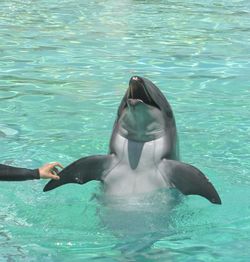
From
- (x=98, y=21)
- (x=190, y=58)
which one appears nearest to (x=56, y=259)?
(x=190, y=58)

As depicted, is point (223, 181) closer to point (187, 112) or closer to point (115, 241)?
point (115, 241)

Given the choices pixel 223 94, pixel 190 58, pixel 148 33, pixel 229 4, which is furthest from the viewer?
pixel 229 4

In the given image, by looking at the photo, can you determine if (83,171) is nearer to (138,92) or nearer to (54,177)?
(54,177)

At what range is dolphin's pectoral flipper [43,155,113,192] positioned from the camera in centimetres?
482

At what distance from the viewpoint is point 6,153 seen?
252 inches

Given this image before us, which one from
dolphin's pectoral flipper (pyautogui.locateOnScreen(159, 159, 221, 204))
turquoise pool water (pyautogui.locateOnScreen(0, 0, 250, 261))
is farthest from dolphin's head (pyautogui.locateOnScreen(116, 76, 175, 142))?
turquoise pool water (pyautogui.locateOnScreen(0, 0, 250, 261))

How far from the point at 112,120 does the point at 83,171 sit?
105 inches

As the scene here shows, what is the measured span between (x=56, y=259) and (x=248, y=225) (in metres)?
1.46

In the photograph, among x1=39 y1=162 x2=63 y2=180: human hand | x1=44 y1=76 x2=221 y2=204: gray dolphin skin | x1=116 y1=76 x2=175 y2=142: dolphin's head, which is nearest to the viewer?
x1=39 y1=162 x2=63 y2=180: human hand

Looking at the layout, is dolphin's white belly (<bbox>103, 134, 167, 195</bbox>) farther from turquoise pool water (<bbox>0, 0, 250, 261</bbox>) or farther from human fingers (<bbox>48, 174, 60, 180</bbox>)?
human fingers (<bbox>48, 174, 60, 180</bbox>)

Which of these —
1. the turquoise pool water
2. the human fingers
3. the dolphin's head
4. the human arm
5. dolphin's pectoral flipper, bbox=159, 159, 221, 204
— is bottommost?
the turquoise pool water

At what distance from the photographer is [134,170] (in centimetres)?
491

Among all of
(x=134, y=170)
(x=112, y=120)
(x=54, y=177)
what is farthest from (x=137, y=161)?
(x=112, y=120)

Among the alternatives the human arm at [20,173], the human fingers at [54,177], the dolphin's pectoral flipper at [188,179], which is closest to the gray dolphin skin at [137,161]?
the dolphin's pectoral flipper at [188,179]
